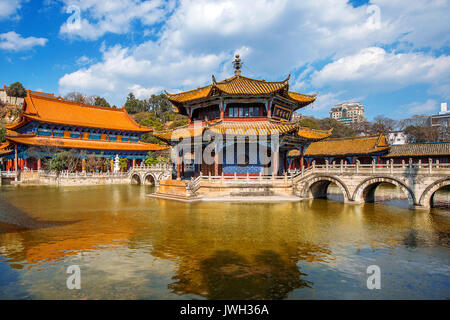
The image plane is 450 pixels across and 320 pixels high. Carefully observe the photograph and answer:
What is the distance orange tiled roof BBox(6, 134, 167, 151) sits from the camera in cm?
4254

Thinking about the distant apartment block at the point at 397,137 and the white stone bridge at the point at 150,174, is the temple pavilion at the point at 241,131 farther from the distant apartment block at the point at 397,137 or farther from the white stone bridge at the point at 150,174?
the distant apartment block at the point at 397,137

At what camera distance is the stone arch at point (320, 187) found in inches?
974

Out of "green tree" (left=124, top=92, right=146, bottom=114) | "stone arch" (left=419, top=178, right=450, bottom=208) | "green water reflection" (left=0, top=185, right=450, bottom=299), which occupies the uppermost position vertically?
"green tree" (left=124, top=92, right=146, bottom=114)

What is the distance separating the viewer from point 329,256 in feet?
36.4

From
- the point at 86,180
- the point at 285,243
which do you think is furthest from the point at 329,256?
the point at 86,180

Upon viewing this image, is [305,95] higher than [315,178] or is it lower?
higher

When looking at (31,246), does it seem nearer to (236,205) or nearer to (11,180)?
(236,205)

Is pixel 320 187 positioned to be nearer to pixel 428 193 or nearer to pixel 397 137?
pixel 428 193

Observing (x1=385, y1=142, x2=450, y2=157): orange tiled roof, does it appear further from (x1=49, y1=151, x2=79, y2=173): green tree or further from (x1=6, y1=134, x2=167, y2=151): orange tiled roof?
(x1=49, y1=151, x2=79, y2=173): green tree

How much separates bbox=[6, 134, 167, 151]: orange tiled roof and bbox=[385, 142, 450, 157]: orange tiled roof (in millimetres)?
39447

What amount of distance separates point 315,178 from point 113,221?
17667 mm

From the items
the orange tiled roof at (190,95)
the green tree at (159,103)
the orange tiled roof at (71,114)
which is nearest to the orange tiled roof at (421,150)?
the orange tiled roof at (190,95)

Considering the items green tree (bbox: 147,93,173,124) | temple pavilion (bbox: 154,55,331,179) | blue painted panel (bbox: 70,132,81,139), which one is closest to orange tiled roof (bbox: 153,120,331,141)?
temple pavilion (bbox: 154,55,331,179)
